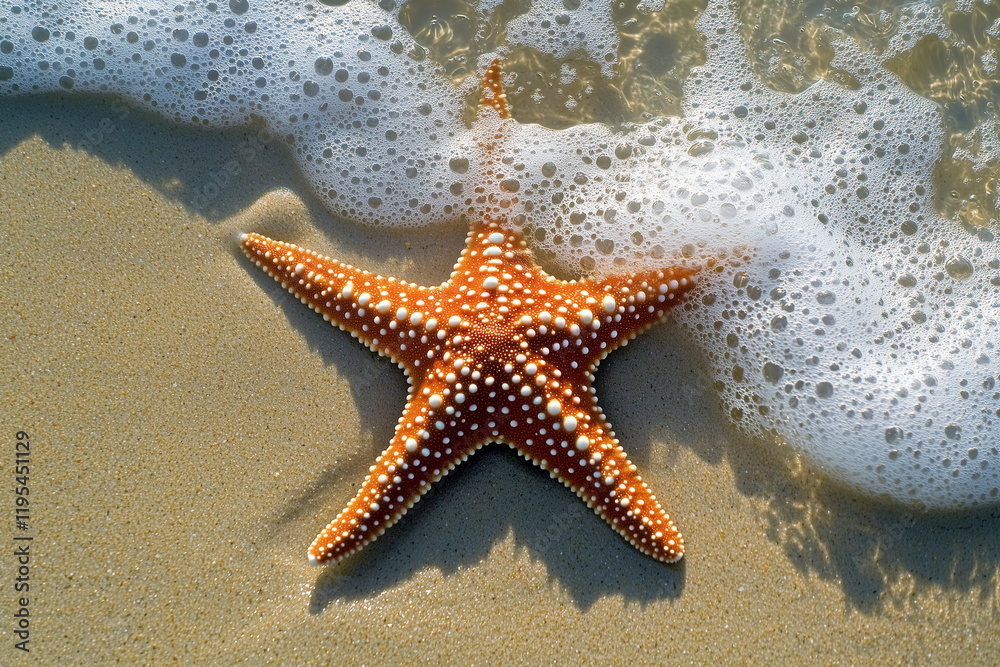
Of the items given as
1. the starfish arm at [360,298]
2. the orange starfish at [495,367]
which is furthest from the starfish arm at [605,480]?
the starfish arm at [360,298]

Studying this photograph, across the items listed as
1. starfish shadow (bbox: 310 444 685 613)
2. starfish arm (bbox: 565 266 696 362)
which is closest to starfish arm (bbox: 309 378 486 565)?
starfish shadow (bbox: 310 444 685 613)

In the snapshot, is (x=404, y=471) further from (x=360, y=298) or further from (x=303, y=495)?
(x=360, y=298)

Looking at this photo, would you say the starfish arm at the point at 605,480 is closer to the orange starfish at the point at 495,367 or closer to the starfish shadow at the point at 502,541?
the orange starfish at the point at 495,367

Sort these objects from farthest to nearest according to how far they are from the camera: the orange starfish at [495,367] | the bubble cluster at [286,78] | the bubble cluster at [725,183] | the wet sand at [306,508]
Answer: the bubble cluster at [286,78] → the bubble cluster at [725,183] → the wet sand at [306,508] → the orange starfish at [495,367]

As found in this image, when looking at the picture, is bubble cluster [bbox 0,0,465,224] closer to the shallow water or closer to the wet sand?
the shallow water

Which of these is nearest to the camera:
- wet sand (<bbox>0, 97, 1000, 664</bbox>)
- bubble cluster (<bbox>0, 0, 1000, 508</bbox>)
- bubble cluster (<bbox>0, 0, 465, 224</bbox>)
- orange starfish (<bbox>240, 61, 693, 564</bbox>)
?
orange starfish (<bbox>240, 61, 693, 564</bbox>)

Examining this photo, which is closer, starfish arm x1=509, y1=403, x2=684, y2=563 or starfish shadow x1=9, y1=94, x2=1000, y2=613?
starfish arm x1=509, y1=403, x2=684, y2=563

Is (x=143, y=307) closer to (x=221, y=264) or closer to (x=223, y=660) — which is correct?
(x=221, y=264)
